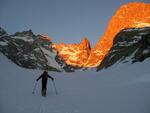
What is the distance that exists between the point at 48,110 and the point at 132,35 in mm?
110045

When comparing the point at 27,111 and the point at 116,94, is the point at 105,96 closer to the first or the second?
the point at 116,94

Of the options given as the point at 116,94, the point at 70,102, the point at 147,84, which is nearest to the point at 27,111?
the point at 70,102

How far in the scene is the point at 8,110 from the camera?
13.9 meters

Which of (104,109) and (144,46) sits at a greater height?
(144,46)

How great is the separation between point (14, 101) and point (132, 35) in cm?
10838

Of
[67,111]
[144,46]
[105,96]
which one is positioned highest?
[144,46]

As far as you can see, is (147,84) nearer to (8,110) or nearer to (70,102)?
(70,102)

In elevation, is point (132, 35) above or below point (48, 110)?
above

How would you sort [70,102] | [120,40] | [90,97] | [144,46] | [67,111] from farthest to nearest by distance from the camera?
[120,40] → [144,46] → [90,97] → [70,102] → [67,111]

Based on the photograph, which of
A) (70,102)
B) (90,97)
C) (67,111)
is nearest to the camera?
(67,111)

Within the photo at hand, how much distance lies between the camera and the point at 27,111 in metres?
13.6

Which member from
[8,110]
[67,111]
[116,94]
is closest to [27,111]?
[8,110]

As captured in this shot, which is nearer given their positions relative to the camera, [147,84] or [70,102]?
[70,102]

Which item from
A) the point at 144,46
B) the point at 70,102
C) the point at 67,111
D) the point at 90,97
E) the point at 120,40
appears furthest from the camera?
the point at 120,40
